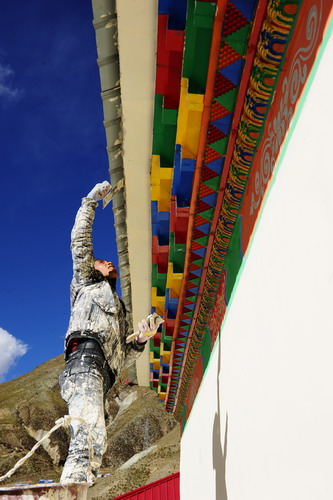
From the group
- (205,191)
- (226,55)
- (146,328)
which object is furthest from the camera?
(146,328)

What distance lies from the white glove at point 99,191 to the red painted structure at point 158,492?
6.26 meters

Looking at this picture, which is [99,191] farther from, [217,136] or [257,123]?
[257,123]

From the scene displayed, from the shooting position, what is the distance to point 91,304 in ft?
8.04

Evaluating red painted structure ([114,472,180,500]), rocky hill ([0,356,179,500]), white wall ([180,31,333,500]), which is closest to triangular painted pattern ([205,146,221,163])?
white wall ([180,31,333,500])

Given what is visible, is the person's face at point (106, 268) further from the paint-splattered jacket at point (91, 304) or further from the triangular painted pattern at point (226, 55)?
the triangular painted pattern at point (226, 55)

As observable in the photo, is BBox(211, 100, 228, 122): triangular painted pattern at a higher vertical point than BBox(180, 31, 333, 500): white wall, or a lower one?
higher

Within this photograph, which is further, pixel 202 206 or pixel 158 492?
pixel 158 492

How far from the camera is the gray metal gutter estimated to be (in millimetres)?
1932

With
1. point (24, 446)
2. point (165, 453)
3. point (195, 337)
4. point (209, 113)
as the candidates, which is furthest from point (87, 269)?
point (24, 446)

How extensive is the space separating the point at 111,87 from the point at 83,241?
0.92 metres

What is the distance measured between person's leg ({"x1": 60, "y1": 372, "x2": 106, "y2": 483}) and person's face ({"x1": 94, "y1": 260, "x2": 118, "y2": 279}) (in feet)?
2.89

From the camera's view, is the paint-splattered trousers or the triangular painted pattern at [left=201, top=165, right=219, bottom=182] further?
the triangular painted pattern at [left=201, top=165, right=219, bottom=182]

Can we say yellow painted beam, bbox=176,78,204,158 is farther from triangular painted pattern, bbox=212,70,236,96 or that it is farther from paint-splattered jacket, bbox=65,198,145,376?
paint-splattered jacket, bbox=65,198,145,376

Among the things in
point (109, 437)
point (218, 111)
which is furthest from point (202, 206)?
point (109, 437)
